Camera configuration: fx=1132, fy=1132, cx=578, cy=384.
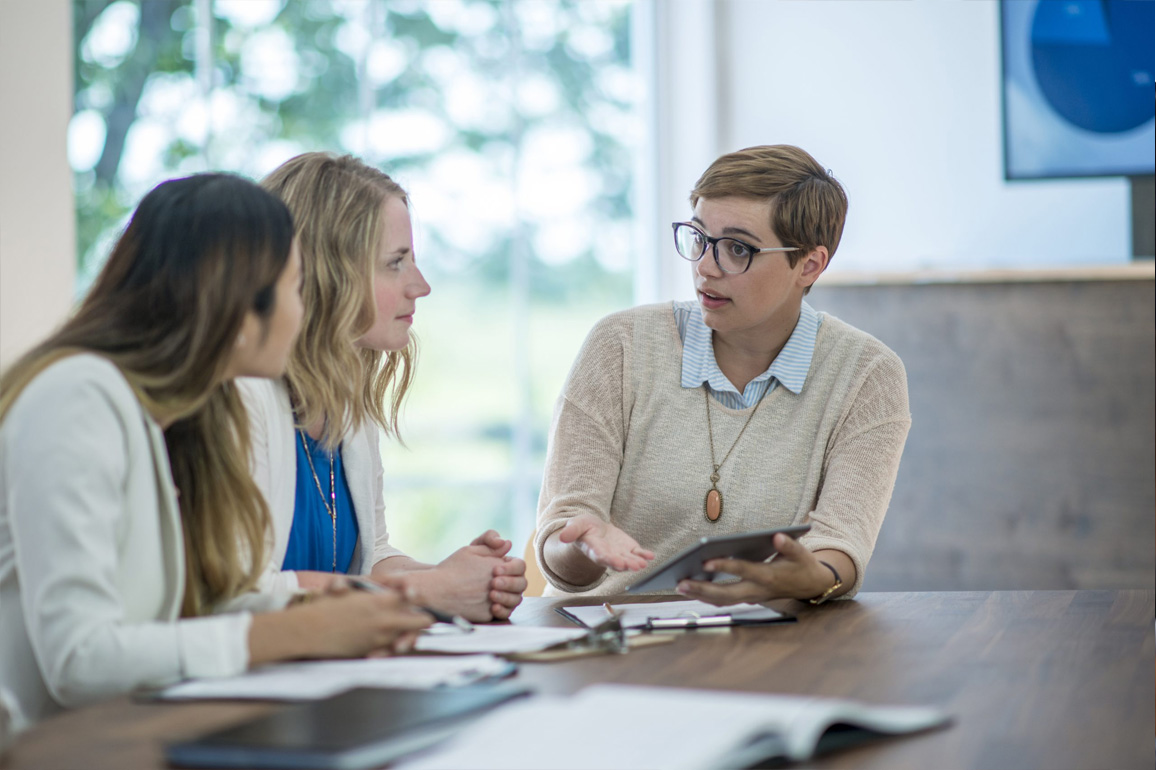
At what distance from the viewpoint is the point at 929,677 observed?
121 cm

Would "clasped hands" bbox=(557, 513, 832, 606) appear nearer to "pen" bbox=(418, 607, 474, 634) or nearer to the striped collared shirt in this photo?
"pen" bbox=(418, 607, 474, 634)

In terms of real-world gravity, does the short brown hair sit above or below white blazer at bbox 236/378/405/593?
above

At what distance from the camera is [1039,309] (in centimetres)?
315

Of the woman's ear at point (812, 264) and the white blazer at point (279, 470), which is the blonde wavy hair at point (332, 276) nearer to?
the white blazer at point (279, 470)

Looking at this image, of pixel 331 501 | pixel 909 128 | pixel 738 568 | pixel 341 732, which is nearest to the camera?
pixel 341 732

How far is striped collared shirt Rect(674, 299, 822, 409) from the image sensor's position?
2.13m

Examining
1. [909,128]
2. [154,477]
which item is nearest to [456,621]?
[154,477]

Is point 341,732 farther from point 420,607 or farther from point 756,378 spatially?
point 756,378

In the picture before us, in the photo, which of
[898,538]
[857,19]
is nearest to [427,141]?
[857,19]

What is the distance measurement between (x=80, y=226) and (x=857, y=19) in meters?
2.90

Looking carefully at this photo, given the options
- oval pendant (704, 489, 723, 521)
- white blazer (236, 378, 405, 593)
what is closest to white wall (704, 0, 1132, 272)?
oval pendant (704, 489, 723, 521)

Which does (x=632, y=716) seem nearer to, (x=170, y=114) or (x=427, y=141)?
(x=170, y=114)

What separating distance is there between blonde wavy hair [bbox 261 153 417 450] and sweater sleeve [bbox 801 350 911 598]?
0.79 metres

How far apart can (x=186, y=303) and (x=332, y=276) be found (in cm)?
Answer: 55
